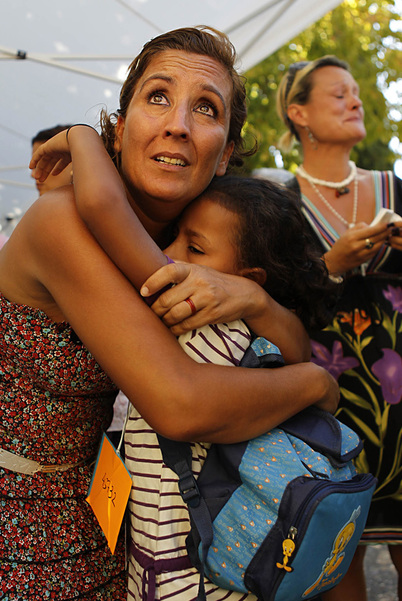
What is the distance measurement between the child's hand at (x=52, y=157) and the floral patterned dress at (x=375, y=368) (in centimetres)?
136

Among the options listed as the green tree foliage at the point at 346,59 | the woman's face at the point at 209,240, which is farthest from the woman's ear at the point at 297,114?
the green tree foliage at the point at 346,59

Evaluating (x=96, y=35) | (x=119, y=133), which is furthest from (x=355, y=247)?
(x=96, y=35)

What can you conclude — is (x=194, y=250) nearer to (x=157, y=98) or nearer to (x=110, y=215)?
(x=157, y=98)

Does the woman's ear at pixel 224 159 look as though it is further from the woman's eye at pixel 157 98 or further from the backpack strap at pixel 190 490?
the backpack strap at pixel 190 490

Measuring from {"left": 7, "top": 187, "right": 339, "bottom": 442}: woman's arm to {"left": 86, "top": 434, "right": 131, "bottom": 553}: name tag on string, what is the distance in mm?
252

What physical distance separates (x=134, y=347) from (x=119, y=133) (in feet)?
3.03

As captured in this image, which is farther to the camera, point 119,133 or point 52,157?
point 119,133

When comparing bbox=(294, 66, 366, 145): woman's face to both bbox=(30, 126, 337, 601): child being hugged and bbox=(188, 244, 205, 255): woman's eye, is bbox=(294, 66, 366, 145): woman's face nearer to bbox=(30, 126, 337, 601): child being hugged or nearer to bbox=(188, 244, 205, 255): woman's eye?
bbox=(30, 126, 337, 601): child being hugged

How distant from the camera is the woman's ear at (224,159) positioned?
2.05m

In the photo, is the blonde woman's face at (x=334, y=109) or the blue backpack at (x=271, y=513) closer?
the blue backpack at (x=271, y=513)

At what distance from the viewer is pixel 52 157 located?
5.81ft

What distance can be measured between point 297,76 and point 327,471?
2.57 metres

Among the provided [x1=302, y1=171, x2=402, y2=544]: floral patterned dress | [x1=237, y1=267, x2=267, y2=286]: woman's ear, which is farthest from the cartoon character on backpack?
[x1=302, y1=171, x2=402, y2=544]: floral patterned dress

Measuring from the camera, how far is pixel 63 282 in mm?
1390
